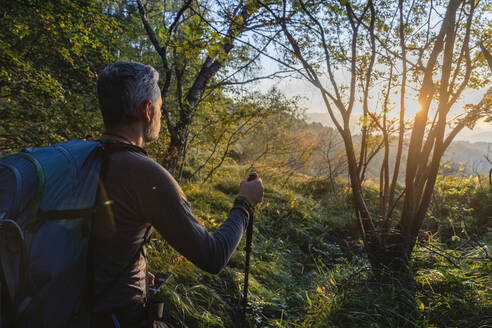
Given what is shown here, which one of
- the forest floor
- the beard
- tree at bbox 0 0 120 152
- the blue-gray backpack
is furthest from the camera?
tree at bbox 0 0 120 152

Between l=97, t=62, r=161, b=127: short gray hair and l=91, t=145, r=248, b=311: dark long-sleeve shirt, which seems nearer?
l=91, t=145, r=248, b=311: dark long-sleeve shirt

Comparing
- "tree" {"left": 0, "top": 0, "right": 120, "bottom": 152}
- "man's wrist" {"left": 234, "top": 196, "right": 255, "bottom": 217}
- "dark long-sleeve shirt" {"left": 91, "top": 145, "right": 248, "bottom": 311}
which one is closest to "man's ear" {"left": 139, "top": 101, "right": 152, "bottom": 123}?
"dark long-sleeve shirt" {"left": 91, "top": 145, "right": 248, "bottom": 311}

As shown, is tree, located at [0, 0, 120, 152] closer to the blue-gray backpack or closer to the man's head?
the man's head

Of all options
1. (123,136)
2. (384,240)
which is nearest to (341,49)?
(384,240)

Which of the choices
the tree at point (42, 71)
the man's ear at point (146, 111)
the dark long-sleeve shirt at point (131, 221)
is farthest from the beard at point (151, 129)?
the tree at point (42, 71)

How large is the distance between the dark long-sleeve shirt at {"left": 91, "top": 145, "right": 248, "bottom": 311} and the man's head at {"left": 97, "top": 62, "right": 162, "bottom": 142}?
224mm

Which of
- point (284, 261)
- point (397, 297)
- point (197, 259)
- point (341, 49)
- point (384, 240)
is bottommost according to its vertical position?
point (284, 261)

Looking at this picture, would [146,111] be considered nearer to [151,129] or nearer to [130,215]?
[151,129]

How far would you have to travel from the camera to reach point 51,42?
14.0 feet

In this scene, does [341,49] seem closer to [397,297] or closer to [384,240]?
[384,240]

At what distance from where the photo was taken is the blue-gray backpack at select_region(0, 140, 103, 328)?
32.0 inches

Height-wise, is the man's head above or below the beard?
above

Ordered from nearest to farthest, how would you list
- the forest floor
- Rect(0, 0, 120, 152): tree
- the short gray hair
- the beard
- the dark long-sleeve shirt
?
the dark long-sleeve shirt
the short gray hair
the beard
the forest floor
Rect(0, 0, 120, 152): tree

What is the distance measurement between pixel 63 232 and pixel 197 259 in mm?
485
